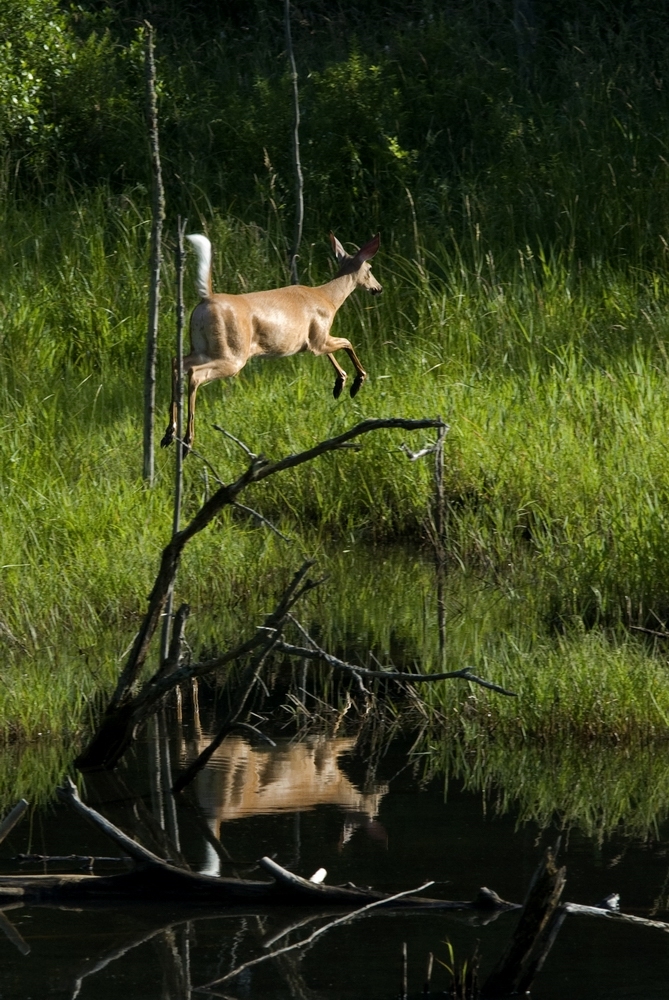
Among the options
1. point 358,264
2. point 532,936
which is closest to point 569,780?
point 532,936

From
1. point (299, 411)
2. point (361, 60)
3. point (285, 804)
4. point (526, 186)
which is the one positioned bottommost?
point (285, 804)

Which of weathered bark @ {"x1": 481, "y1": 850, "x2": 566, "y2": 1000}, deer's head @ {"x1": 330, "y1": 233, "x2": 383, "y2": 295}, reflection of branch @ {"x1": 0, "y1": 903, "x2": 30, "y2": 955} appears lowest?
reflection of branch @ {"x1": 0, "y1": 903, "x2": 30, "y2": 955}

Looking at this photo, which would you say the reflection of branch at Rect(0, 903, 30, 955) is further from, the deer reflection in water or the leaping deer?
the leaping deer

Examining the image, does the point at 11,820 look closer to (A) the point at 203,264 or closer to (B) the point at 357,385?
(A) the point at 203,264

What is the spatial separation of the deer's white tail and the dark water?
9.88 ft

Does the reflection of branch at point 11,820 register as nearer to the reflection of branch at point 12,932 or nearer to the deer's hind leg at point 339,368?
the reflection of branch at point 12,932

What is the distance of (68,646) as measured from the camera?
20.5ft

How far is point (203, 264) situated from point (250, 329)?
1.78ft

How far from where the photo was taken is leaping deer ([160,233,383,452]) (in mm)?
8133

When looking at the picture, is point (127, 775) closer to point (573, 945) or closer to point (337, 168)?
point (573, 945)

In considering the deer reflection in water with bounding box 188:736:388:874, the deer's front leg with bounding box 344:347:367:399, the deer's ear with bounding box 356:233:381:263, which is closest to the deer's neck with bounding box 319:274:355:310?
the deer's ear with bounding box 356:233:381:263

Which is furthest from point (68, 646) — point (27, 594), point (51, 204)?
point (51, 204)

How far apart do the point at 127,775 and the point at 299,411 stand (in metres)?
4.19

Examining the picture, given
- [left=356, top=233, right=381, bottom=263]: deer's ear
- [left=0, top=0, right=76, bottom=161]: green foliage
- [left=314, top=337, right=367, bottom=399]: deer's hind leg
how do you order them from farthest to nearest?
[left=0, top=0, right=76, bottom=161]: green foliage < [left=356, top=233, right=381, bottom=263]: deer's ear < [left=314, top=337, right=367, bottom=399]: deer's hind leg
